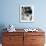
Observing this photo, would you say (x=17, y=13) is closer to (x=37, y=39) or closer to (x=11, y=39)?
(x=11, y=39)

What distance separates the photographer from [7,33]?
347cm

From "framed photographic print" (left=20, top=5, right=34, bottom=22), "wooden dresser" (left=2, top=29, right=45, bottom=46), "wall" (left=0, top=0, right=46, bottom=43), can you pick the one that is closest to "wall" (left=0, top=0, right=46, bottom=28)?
"wall" (left=0, top=0, right=46, bottom=43)

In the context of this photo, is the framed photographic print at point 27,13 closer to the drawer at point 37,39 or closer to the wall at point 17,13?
the wall at point 17,13

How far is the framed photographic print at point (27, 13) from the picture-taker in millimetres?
3934

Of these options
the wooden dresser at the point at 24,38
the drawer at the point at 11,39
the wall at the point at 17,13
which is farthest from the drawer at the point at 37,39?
the wall at the point at 17,13

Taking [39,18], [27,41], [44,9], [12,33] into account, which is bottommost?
[27,41]

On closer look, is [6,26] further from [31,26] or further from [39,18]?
[39,18]

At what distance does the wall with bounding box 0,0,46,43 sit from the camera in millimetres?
3943

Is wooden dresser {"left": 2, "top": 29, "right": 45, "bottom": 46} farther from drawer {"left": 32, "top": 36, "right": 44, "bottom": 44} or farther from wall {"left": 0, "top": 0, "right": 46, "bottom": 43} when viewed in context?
wall {"left": 0, "top": 0, "right": 46, "bottom": 43}

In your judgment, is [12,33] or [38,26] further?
[38,26]

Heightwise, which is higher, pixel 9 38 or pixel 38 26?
pixel 38 26

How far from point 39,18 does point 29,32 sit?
756 mm

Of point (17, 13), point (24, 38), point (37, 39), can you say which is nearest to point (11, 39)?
point (24, 38)

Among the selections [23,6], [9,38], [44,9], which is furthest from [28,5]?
[9,38]
